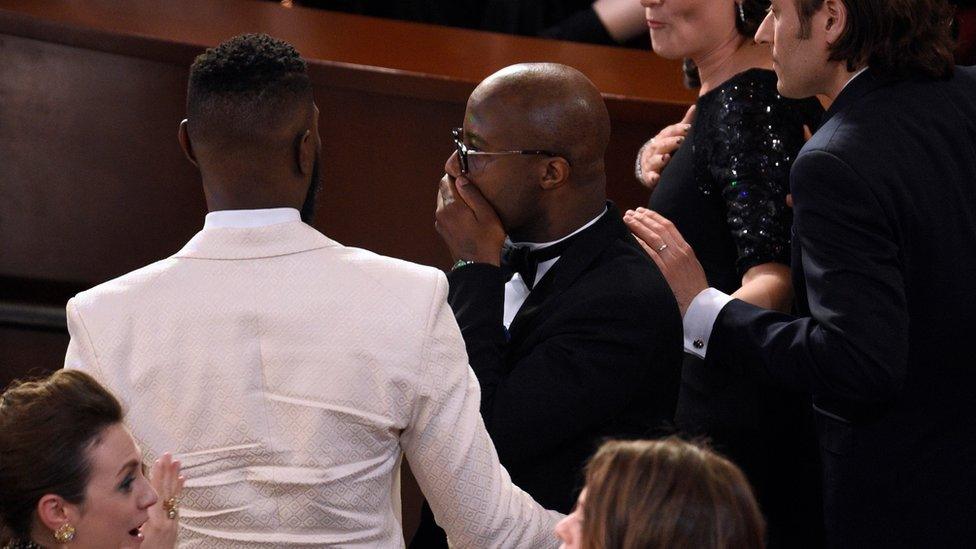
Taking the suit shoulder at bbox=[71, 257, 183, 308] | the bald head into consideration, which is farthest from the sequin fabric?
the suit shoulder at bbox=[71, 257, 183, 308]

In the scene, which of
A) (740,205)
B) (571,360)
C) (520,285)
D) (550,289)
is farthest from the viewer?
(740,205)

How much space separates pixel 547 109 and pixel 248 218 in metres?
0.54

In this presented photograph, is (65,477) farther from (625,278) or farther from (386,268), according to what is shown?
(625,278)

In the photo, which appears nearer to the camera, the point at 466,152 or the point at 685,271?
the point at 466,152

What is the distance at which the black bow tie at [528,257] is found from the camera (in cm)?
194

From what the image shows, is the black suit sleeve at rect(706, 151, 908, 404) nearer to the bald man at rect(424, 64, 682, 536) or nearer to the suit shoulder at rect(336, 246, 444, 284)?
the bald man at rect(424, 64, 682, 536)

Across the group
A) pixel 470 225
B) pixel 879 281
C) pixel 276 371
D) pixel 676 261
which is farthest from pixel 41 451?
pixel 879 281

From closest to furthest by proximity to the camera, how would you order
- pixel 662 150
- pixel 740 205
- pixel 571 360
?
pixel 571 360, pixel 740 205, pixel 662 150

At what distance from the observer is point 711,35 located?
7.87ft

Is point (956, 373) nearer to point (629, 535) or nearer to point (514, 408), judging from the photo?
point (514, 408)

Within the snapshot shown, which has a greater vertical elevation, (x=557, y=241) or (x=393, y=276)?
(x=393, y=276)

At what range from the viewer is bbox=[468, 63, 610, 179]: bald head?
75.4 inches

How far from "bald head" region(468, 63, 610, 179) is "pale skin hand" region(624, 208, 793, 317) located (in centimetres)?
22

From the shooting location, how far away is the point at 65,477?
5.20ft
